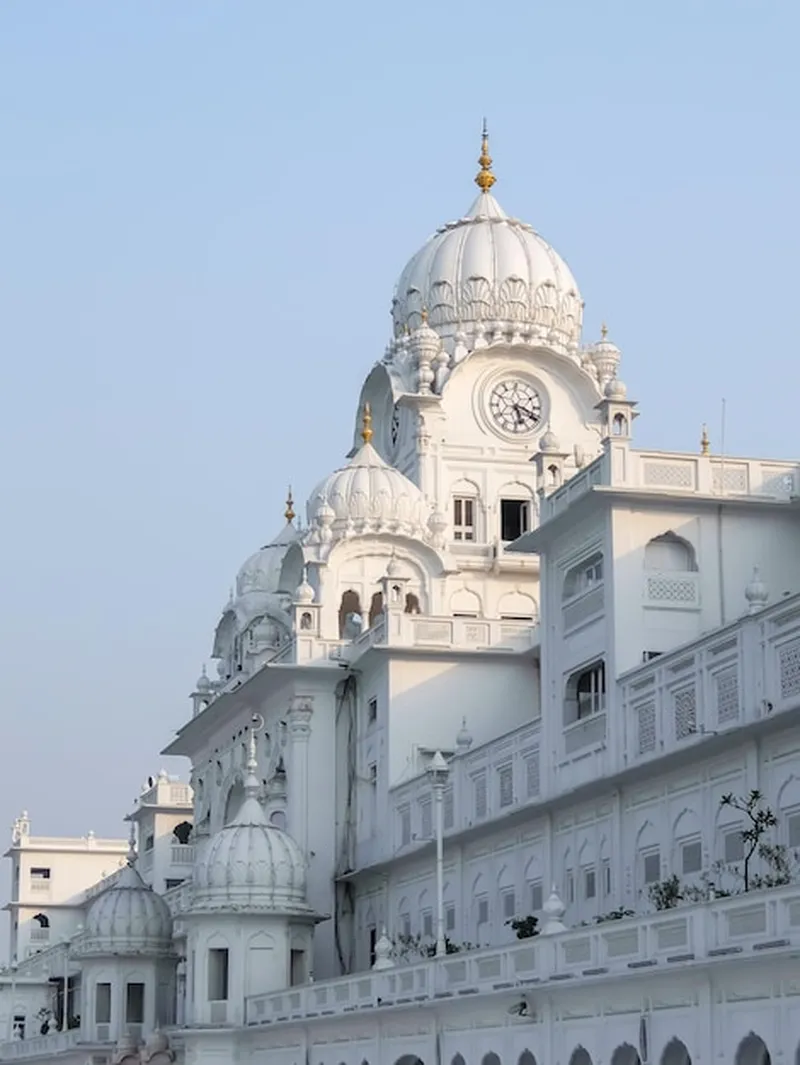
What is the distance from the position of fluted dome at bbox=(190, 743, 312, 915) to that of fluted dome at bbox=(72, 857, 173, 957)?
7.20 metres

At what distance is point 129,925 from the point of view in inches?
2477

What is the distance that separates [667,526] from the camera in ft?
146

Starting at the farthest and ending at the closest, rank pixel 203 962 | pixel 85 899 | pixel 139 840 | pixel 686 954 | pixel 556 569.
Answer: pixel 85 899
pixel 139 840
pixel 203 962
pixel 556 569
pixel 686 954

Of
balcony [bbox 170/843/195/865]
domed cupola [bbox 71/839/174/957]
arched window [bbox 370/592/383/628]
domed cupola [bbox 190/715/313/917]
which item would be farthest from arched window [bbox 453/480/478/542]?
balcony [bbox 170/843/195/865]

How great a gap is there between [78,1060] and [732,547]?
28947 mm

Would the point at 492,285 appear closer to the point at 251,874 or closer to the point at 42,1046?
the point at 251,874

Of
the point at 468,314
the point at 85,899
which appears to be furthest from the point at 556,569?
the point at 85,899

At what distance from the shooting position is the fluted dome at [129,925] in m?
62.7

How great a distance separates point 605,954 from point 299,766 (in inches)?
1202

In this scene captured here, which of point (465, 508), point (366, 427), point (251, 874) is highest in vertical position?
point (366, 427)

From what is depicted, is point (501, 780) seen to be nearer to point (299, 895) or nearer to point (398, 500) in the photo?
point (299, 895)

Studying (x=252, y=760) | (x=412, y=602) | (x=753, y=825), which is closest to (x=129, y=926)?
(x=252, y=760)

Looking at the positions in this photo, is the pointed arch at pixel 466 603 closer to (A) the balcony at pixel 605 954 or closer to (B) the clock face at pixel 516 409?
(B) the clock face at pixel 516 409

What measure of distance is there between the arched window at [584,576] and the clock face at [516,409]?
22.4m
